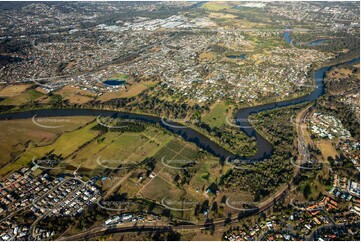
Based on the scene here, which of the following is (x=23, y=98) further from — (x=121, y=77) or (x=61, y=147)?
(x=61, y=147)

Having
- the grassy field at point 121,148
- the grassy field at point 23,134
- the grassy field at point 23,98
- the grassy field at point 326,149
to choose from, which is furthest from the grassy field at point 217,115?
the grassy field at point 23,98

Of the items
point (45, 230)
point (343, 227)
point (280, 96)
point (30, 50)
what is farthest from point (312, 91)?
point (30, 50)

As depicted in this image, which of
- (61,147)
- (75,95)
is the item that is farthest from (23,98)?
(61,147)

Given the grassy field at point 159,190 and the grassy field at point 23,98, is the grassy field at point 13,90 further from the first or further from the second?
the grassy field at point 159,190

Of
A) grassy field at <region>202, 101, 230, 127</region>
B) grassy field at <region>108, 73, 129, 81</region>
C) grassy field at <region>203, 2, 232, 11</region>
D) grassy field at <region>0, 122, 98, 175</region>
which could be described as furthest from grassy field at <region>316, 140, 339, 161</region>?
grassy field at <region>203, 2, 232, 11</region>

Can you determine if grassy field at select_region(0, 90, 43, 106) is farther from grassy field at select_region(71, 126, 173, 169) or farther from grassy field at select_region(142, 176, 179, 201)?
grassy field at select_region(142, 176, 179, 201)

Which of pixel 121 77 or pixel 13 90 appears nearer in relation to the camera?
pixel 13 90
